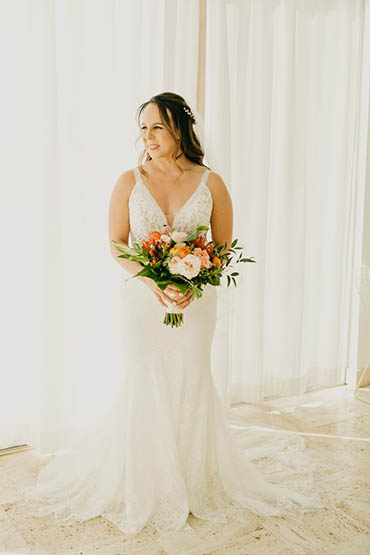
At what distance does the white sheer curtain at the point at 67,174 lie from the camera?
10.8ft

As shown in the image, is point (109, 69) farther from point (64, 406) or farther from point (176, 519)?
point (176, 519)

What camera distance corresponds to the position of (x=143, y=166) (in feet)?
9.73

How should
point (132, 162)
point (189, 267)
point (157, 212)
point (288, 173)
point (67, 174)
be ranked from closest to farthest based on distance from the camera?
point (189, 267)
point (157, 212)
point (67, 174)
point (132, 162)
point (288, 173)

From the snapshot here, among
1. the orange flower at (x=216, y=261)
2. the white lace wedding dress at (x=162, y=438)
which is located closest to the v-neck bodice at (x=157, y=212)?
the white lace wedding dress at (x=162, y=438)

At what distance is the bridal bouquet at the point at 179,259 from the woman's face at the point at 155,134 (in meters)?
0.49

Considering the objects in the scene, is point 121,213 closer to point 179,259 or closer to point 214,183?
point 214,183

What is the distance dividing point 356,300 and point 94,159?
8.51 ft

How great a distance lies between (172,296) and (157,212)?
0.44m

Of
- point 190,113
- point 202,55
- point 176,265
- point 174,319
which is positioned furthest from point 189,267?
point 202,55

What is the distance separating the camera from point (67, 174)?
3.44 metres

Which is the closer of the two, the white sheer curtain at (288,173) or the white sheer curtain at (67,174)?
the white sheer curtain at (67,174)

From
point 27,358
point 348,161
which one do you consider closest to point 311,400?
point 348,161

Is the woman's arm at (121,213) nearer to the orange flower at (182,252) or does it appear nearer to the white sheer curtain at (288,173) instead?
the orange flower at (182,252)

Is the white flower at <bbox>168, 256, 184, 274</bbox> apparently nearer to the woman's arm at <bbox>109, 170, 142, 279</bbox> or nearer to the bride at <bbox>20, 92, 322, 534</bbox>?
the bride at <bbox>20, 92, 322, 534</bbox>
